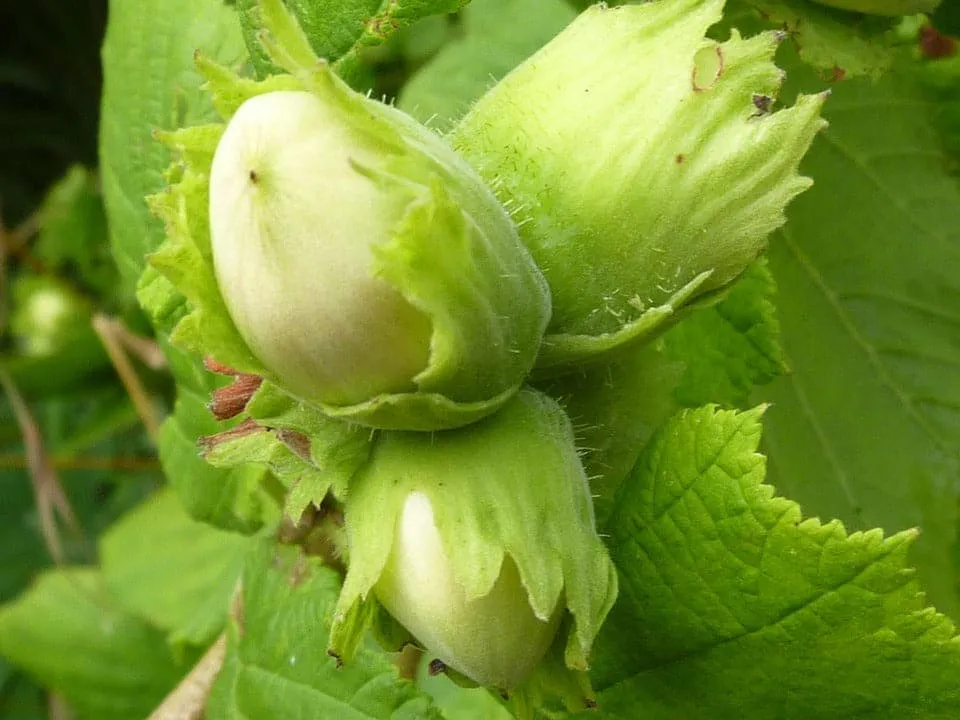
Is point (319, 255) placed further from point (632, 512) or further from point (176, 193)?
point (632, 512)

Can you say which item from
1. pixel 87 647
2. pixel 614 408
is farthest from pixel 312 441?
pixel 87 647

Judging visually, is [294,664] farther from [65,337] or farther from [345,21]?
[65,337]

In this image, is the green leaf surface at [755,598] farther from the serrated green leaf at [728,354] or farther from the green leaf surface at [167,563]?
the green leaf surface at [167,563]

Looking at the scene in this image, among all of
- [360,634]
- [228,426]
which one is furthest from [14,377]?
[360,634]

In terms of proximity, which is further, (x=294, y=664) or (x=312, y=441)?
(x=294, y=664)

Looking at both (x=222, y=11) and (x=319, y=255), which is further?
(x=222, y=11)

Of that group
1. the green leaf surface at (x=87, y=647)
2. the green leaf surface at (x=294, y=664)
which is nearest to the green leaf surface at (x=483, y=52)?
the green leaf surface at (x=294, y=664)
